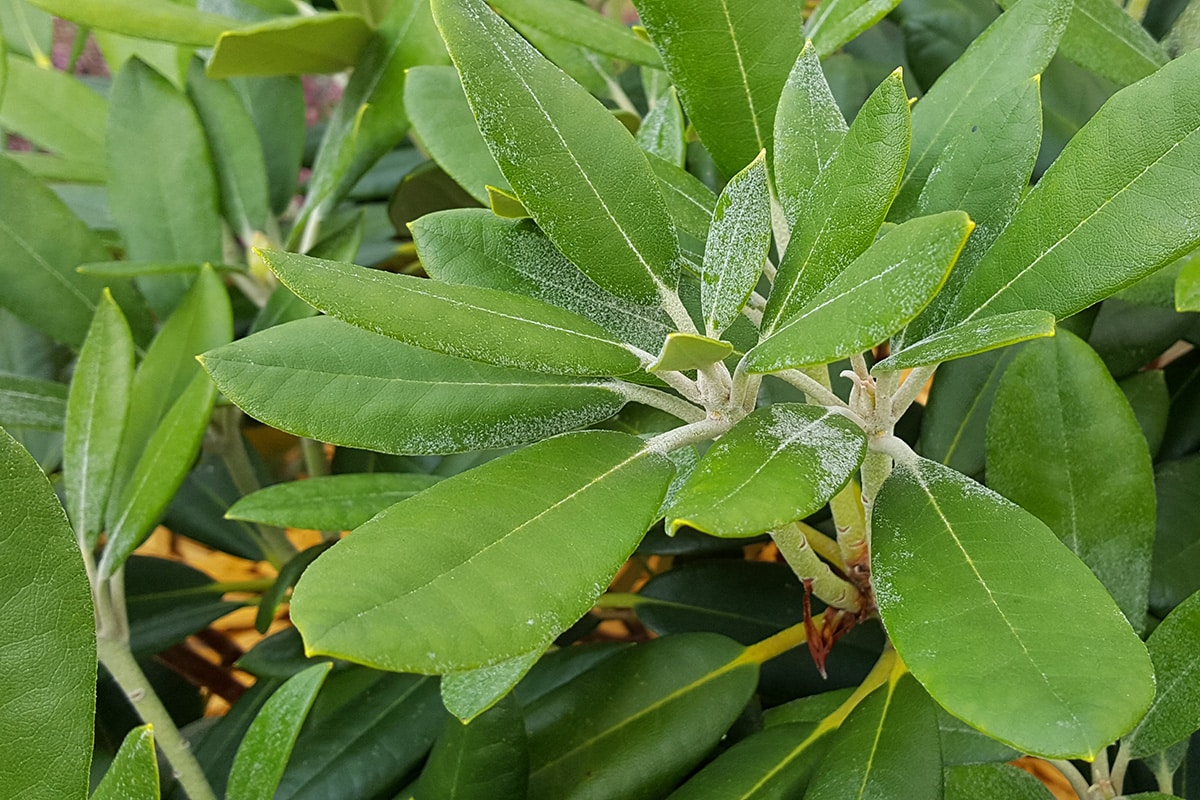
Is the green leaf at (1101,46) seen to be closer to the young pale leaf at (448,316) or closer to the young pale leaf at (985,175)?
the young pale leaf at (985,175)

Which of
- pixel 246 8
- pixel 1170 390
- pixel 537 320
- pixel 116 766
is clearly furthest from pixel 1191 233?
pixel 246 8

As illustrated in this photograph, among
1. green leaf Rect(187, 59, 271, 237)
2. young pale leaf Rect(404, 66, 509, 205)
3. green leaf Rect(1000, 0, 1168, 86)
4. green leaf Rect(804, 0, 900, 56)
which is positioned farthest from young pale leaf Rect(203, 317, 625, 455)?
green leaf Rect(187, 59, 271, 237)

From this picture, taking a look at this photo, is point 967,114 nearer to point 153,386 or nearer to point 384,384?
point 384,384

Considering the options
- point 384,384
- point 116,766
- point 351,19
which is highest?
point 351,19

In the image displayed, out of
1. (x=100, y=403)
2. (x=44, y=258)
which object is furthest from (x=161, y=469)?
(x=44, y=258)

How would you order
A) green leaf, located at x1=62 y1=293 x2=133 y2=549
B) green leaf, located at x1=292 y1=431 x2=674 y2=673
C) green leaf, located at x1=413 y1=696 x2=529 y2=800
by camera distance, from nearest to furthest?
1. green leaf, located at x1=292 y1=431 x2=674 y2=673
2. green leaf, located at x1=413 y1=696 x2=529 y2=800
3. green leaf, located at x1=62 y1=293 x2=133 y2=549

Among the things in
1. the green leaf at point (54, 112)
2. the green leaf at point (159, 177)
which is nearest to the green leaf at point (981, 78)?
the green leaf at point (159, 177)

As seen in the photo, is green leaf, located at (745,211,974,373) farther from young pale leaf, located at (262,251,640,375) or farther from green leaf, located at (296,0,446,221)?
green leaf, located at (296,0,446,221)
